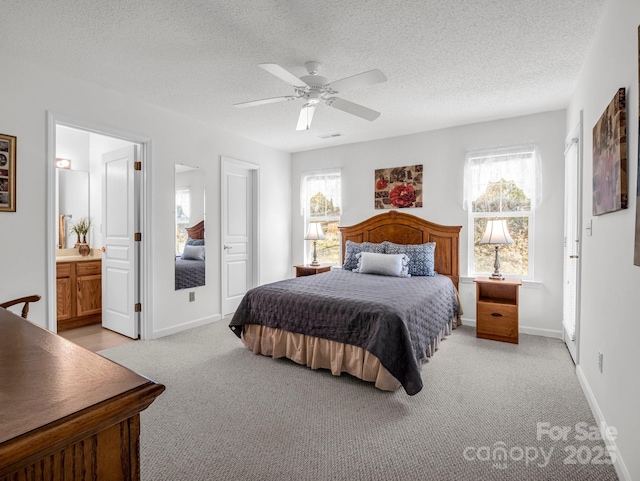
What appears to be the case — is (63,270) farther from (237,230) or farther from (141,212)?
(237,230)

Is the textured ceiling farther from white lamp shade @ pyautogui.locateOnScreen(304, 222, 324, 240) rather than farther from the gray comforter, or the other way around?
white lamp shade @ pyautogui.locateOnScreen(304, 222, 324, 240)

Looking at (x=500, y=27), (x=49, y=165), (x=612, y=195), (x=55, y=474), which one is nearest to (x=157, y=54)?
(x=49, y=165)

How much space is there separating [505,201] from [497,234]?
25.5 inches

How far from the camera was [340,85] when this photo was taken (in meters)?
2.49

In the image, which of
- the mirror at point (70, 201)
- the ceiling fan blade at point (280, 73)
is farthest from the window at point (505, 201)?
the mirror at point (70, 201)

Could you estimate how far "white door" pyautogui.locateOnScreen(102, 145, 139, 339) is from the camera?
152 inches

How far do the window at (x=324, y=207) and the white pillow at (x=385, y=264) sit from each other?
42.5 inches

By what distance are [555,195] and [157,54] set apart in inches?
165

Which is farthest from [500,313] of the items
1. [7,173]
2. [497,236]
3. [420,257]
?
[7,173]

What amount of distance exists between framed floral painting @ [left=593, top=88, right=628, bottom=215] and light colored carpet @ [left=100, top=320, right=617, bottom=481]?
1356mm

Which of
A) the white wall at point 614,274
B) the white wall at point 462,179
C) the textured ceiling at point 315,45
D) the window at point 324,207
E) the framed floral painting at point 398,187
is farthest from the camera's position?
the window at point 324,207

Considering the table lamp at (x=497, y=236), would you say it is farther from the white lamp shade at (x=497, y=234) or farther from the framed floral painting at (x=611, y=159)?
the framed floral painting at (x=611, y=159)

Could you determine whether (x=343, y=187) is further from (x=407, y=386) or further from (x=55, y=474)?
(x=55, y=474)

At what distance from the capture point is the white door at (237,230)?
4781mm
